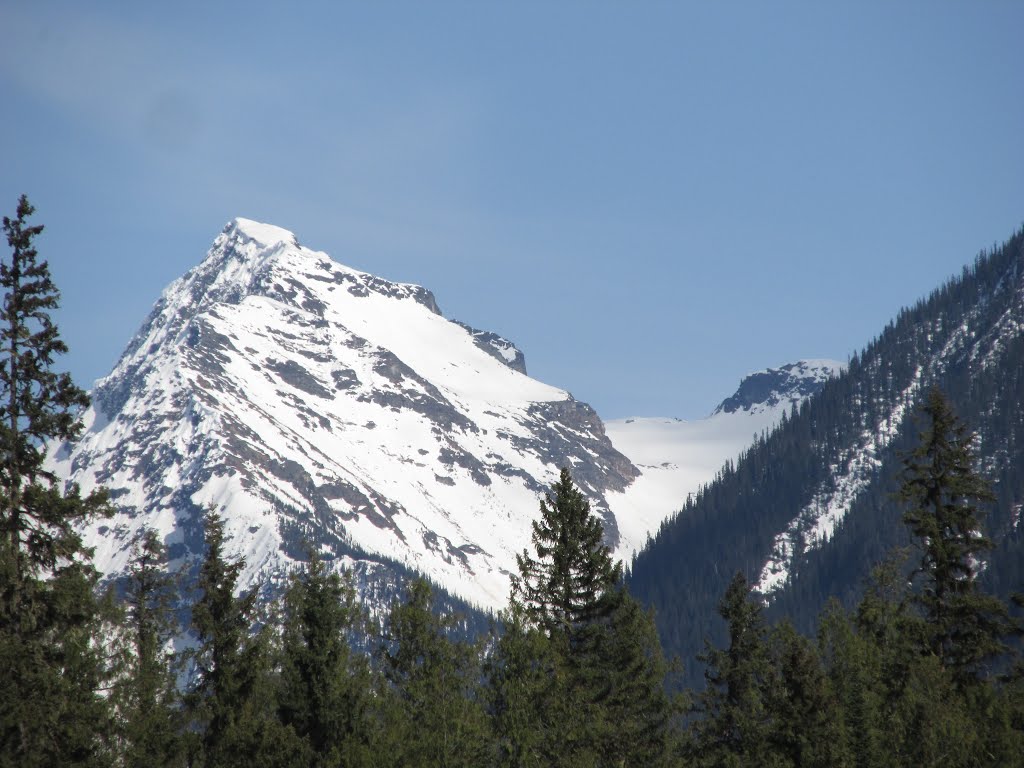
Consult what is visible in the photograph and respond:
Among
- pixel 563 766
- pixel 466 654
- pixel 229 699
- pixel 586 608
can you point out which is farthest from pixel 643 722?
pixel 229 699

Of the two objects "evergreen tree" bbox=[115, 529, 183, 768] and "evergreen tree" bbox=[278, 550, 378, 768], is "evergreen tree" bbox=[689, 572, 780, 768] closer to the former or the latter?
"evergreen tree" bbox=[278, 550, 378, 768]

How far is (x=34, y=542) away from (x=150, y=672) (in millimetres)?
11789

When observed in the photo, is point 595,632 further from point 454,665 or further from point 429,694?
point 429,694

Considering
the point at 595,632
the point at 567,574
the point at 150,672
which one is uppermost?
the point at 567,574

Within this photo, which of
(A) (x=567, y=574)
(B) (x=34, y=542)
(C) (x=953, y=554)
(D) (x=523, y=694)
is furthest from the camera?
(A) (x=567, y=574)

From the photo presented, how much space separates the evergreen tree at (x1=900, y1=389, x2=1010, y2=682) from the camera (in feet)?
133

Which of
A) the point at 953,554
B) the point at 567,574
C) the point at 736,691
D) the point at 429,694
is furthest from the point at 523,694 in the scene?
the point at 953,554

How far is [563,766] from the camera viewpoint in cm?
3925

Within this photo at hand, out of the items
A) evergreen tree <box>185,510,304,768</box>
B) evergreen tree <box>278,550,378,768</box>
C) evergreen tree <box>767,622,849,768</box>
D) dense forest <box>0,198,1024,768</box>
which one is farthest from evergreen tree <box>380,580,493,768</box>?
evergreen tree <box>767,622,849,768</box>

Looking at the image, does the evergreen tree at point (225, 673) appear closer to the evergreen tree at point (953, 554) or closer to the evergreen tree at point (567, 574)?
the evergreen tree at point (567, 574)

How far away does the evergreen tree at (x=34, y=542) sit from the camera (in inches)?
1280

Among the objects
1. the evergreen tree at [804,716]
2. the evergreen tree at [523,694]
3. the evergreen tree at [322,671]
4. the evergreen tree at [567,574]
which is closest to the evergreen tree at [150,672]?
the evergreen tree at [322,671]

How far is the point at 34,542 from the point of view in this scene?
3300cm

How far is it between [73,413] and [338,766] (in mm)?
13113
